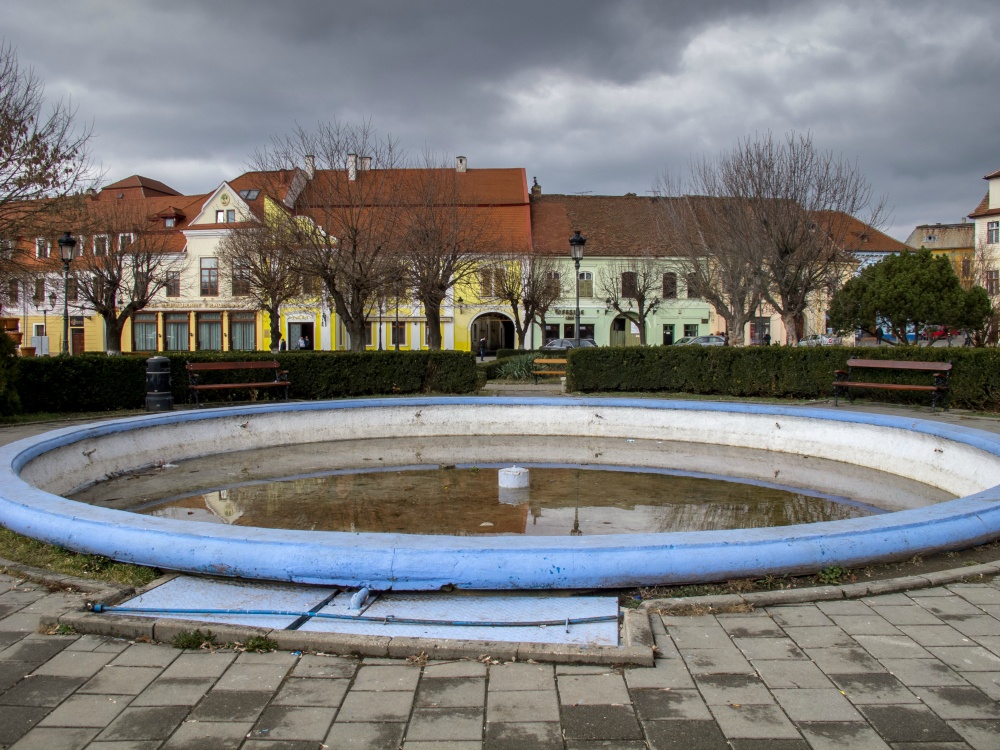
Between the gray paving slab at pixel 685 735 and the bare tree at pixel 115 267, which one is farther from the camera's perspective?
the bare tree at pixel 115 267

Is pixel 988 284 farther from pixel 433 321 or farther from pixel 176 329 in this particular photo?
pixel 176 329

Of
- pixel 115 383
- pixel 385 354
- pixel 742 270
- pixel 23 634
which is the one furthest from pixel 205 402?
pixel 742 270

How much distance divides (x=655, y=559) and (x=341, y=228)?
62.2 ft

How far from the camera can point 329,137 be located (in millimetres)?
22172

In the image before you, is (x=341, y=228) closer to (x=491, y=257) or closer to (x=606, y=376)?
(x=606, y=376)

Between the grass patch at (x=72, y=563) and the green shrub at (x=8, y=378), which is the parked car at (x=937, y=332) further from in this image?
the grass patch at (x=72, y=563)

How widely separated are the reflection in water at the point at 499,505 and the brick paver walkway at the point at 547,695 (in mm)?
2922

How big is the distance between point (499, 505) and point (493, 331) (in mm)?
40518

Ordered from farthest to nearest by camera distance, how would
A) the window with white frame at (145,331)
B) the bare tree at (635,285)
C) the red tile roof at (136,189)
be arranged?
the red tile roof at (136,189) → the window with white frame at (145,331) → the bare tree at (635,285)

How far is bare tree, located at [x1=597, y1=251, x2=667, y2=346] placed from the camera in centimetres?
4088

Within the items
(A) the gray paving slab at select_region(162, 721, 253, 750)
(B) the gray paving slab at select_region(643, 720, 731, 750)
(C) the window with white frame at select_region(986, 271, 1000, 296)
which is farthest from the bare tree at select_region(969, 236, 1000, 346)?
(A) the gray paving slab at select_region(162, 721, 253, 750)

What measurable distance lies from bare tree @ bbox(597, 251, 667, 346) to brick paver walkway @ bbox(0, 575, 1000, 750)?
36.8m

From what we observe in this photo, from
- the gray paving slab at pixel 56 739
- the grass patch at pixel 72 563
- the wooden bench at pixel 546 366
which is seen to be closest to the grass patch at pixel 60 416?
the grass patch at pixel 72 563

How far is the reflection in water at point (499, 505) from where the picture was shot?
256 inches
